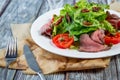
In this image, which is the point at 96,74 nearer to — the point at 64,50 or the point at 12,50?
the point at 64,50

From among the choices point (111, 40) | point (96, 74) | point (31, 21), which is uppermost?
point (31, 21)

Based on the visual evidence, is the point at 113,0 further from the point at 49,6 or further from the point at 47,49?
the point at 47,49

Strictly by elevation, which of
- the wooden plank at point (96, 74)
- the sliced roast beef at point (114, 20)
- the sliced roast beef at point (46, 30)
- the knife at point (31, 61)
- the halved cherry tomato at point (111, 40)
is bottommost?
the wooden plank at point (96, 74)

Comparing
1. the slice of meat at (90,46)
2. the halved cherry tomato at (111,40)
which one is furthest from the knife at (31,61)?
the halved cherry tomato at (111,40)

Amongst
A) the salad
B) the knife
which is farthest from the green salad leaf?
the knife

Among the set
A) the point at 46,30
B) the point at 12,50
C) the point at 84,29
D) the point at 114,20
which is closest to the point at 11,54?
the point at 12,50

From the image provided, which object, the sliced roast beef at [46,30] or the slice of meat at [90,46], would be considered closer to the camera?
the slice of meat at [90,46]

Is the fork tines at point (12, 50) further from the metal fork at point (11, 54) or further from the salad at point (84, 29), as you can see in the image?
the salad at point (84, 29)

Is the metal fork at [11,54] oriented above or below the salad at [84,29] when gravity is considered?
below
